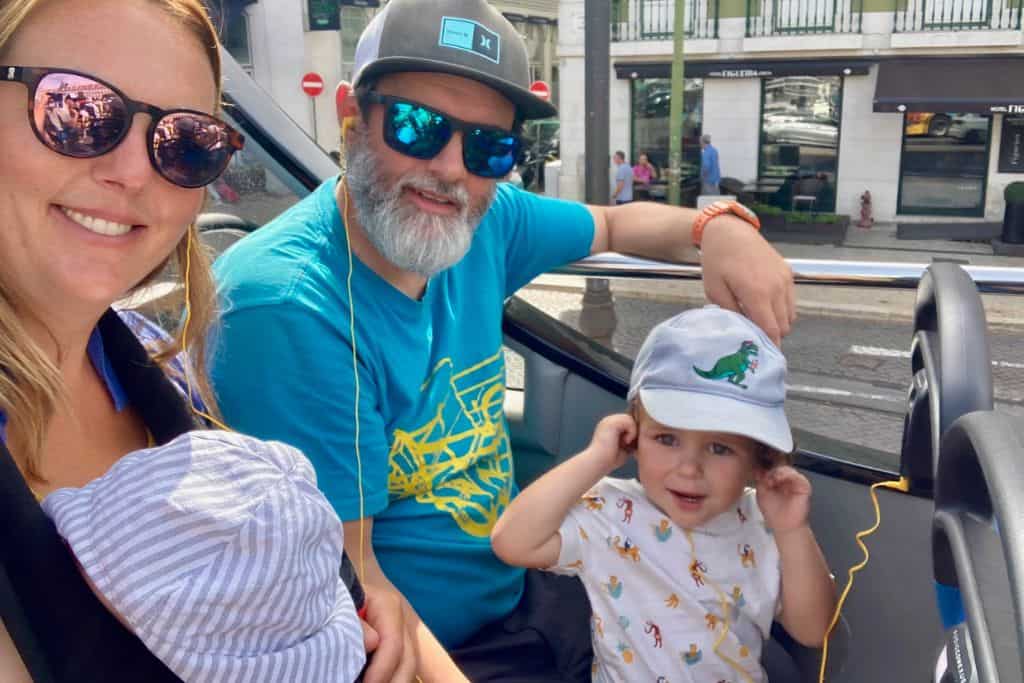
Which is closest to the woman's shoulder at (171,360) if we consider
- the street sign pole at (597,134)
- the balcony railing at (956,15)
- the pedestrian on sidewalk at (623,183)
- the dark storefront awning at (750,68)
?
the street sign pole at (597,134)

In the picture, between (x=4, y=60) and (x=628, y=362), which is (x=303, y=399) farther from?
(x=628, y=362)

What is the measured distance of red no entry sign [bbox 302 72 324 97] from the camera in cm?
1609

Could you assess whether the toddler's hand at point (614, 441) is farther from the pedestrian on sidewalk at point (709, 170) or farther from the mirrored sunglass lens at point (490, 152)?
the pedestrian on sidewalk at point (709, 170)

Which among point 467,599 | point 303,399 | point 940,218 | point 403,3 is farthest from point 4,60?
point 940,218

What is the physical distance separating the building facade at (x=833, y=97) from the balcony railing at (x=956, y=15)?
0.8 inches

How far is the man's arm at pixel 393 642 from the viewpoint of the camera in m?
1.37

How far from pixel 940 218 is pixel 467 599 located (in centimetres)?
1812

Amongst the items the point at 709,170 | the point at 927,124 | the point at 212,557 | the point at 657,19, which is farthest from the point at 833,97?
the point at 212,557

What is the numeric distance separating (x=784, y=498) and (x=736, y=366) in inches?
10.5

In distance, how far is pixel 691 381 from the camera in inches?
70.9

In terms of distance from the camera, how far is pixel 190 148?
129cm

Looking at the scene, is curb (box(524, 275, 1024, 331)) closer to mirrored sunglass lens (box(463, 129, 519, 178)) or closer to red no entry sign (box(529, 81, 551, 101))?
red no entry sign (box(529, 81, 551, 101))

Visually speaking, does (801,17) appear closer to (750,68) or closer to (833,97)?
(750,68)

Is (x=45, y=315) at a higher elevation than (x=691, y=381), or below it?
higher
